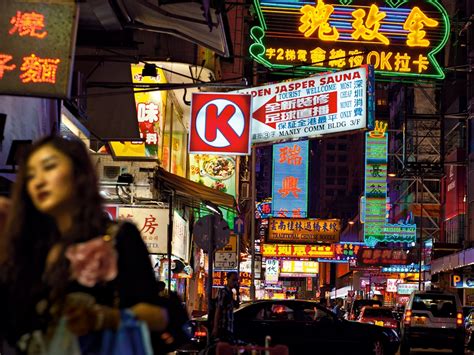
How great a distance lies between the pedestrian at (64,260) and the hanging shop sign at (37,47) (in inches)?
214

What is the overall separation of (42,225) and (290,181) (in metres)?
51.1

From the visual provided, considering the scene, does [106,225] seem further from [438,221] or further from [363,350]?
[438,221]

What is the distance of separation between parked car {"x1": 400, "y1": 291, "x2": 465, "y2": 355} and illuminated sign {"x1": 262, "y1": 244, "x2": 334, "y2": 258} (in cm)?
2600

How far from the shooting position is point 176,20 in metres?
12.0

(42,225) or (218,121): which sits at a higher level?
(218,121)

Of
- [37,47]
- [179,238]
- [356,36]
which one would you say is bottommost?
[179,238]

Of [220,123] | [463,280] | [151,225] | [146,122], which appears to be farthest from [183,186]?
[463,280]

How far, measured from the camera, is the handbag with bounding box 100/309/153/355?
2.96 metres

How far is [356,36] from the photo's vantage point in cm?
2339

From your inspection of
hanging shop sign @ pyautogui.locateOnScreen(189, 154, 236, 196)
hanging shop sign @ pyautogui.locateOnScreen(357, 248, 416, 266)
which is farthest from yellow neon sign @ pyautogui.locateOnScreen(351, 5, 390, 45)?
hanging shop sign @ pyautogui.locateOnScreen(357, 248, 416, 266)

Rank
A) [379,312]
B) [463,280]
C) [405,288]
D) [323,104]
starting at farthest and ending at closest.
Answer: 1. [405,288]
2. [463,280]
3. [379,312]
4. [323,104]

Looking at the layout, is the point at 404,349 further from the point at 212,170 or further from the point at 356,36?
the point at 212,170

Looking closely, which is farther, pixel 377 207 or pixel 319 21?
pixel 377 207

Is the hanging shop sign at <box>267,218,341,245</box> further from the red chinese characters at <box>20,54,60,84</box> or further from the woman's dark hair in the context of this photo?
the woman's dark hair
